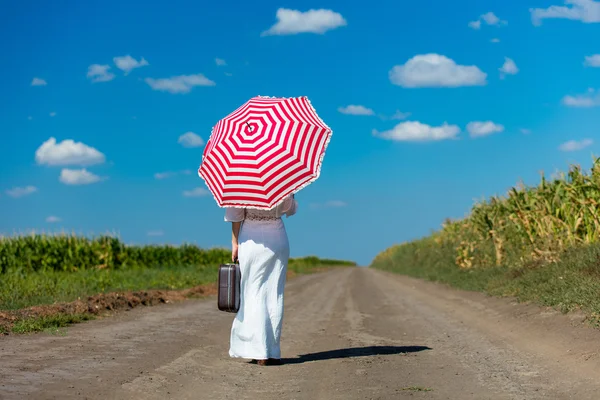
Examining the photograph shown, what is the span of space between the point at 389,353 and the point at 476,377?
2.04 meters

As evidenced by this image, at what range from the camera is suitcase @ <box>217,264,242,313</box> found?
7.95m

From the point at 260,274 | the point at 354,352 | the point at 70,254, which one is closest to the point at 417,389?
the point at 260,274

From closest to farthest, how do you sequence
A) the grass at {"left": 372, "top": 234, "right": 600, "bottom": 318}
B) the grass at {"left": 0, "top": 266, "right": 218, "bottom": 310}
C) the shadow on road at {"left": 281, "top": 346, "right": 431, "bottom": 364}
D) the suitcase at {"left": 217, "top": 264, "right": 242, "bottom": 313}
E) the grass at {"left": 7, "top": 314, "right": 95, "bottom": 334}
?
the suitcase at {"left": 217, "top": 264, "right": 242, "bottom": 313}, the shadow on road at {"left": 281, "top": 346, "right": 431, "bottom": 364}, the grass at {"left": 7, "top": 314, "right": 95, "bottom": 334}, the grass at {"left": 372, "top": 234, "right": 600, "bottom": 318}, the grass at {"left": 0, "top": 266, "right": 218, "bottom": 310}

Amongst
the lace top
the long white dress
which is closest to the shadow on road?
the long white dress

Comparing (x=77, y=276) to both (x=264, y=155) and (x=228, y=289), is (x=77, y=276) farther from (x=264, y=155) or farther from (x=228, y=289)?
(x=264, y=155)

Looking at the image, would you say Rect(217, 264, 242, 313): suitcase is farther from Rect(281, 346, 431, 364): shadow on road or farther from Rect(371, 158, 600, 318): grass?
Rect(371, 158, 600, 318): grass

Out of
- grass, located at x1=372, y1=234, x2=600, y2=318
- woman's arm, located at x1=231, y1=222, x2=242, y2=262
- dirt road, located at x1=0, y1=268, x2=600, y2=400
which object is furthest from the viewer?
grass, located at x1=372, y1=234, x2=600, y2=318

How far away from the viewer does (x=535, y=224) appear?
20.8m

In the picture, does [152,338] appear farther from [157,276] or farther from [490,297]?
[157,276]

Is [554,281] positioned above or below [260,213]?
below

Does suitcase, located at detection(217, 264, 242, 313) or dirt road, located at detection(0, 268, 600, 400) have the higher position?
suitcase, located at detection(217, 264, 242, 313)

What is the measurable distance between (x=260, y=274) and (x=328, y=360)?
1571mm

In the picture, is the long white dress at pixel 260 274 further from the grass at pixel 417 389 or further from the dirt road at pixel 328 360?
the grass at pixel 417 389

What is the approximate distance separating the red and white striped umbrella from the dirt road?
2.09 m
